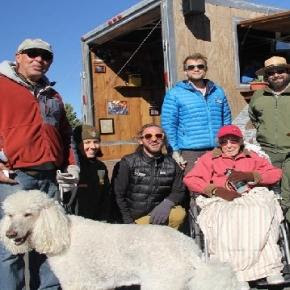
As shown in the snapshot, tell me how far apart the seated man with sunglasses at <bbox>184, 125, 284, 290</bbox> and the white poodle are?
1.61 feet

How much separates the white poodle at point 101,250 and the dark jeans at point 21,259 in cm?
21

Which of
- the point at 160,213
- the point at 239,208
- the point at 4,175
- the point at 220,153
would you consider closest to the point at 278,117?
the point at 220,153

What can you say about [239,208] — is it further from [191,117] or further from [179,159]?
[191,117]

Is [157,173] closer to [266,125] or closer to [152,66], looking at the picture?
[266,125]

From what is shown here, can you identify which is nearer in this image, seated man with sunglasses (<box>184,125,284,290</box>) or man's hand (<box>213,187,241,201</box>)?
seated man with sunglasses (<box>184,125,284,290</box>)

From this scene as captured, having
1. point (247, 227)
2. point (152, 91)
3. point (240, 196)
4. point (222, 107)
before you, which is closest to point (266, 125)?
point (222, 107)

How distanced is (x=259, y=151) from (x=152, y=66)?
5274 millimetres

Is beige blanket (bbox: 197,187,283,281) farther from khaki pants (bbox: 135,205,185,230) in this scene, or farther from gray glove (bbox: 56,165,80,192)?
gray glove (bbox: 56,165,80,192)

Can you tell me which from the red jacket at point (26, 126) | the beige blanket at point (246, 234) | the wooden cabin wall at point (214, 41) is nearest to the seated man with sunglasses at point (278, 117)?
the beige blanket at point (246, 234)

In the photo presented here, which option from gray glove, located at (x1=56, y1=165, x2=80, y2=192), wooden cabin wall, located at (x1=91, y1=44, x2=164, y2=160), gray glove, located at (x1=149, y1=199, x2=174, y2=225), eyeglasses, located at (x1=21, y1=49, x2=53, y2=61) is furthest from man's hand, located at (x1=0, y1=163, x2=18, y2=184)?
wooden cabin wall, located at (x1=91, y1=44, x2=164, y2=160)

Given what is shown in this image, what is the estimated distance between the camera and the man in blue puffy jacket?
502 cm

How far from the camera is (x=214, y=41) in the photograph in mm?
6875

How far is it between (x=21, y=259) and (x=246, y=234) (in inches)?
69.7

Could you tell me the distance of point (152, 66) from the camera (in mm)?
9633
